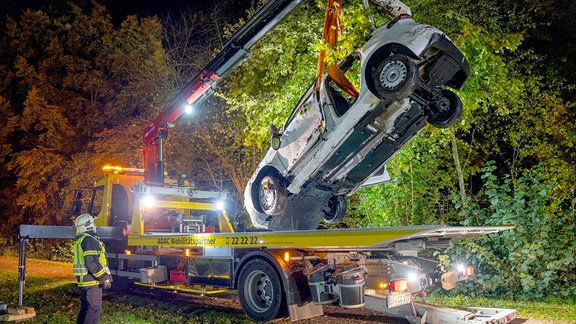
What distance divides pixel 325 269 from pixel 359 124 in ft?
6.39

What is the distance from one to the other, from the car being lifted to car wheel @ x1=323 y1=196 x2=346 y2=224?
17mm

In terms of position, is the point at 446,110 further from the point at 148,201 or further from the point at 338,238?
the point at 148,201

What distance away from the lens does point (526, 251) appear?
29.4 feet

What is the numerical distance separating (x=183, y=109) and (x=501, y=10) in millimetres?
7563

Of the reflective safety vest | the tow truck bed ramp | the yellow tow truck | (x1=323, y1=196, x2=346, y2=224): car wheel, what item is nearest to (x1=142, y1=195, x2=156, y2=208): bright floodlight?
the yellow tow truck

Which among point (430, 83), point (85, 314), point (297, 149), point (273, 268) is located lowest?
point (85, 314)

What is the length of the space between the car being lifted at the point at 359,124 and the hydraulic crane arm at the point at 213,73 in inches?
79.2

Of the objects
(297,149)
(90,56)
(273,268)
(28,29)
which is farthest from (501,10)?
(28,29)

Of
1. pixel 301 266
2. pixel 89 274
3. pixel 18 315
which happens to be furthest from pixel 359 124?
pixel 18 315

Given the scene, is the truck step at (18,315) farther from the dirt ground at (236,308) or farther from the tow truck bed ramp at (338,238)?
the dirt ground at (236,308)

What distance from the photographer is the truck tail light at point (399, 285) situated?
597 centimetres

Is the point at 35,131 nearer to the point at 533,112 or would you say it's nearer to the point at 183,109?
the point at 183,109

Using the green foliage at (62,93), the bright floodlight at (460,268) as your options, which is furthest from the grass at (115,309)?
the green foliage at (62,93)

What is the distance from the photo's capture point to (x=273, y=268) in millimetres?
6852
